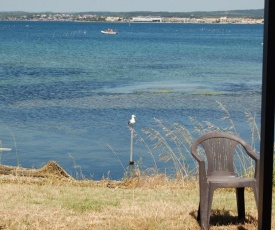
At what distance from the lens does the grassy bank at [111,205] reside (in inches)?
247

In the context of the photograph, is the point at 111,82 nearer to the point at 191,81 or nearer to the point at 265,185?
the point at 191,81

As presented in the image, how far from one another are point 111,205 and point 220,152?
55.5 inches

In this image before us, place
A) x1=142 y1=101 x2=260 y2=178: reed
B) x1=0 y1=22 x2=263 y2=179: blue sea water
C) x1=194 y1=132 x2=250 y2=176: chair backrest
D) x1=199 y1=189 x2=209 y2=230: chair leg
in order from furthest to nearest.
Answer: x1=0 y1=22 x2=263 y2=179: blue sea water < x1=142 y1=101 x2=260 y2=178: reed < x1=194 y1=132 x2=250 y2=176: chair backrest < x1=199 y1=189 x2=209 y2=230: chair leg

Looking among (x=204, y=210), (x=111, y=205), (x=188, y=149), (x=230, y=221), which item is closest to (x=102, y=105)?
(x=188, y=149)

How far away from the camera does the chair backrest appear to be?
6262 mm

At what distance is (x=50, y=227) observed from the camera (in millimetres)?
6145

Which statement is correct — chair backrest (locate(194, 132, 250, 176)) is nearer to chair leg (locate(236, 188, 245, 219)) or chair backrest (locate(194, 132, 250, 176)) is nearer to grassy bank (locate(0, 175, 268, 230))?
chair leg (locate(236, 188, 245, 219))

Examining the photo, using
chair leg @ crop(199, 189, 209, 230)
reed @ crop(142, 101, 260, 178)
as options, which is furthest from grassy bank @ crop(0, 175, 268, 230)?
reed @ crop(142, 101, 260, 178)

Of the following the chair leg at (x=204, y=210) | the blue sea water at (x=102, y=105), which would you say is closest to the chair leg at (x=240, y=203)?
the chair leg at (x=204, y=210)

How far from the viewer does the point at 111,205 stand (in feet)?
23.4

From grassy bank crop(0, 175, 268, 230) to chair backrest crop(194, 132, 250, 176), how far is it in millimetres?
475

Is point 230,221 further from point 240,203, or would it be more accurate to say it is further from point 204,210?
Result: point 204,210

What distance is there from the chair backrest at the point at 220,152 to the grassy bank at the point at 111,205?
47cm

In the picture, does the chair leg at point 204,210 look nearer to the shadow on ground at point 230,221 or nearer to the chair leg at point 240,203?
the shadow on ground at point 230,221
